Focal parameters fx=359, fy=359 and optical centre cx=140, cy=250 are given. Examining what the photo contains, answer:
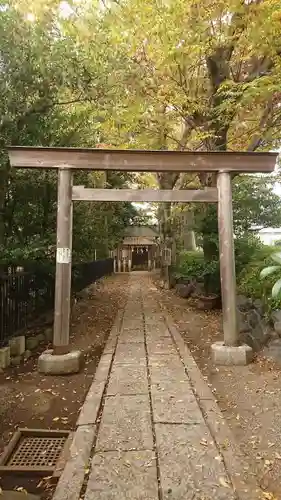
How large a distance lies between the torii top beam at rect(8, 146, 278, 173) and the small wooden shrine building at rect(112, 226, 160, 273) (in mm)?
24790

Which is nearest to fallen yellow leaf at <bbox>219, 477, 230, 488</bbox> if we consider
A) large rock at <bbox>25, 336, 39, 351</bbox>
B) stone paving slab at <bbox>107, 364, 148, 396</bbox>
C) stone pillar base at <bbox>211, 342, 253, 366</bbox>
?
stone paving slab at <bbox>107, 364, 148, 396</bbox>

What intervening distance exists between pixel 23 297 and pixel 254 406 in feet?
16.2

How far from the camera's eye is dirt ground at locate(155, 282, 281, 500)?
3.04 meters

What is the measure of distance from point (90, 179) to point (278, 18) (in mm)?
5918

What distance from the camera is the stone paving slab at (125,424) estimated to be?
3.11 m

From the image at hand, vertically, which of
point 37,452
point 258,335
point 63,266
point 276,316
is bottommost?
point 37,452

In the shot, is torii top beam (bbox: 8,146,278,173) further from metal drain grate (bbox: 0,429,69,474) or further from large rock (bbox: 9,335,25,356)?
metal drain grate (bbox: 0,429,69,474)

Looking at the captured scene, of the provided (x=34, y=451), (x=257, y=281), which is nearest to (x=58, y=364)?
(x=34, y=451)

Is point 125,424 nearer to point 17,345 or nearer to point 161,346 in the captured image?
point 161,346

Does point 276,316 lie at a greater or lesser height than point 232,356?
greater

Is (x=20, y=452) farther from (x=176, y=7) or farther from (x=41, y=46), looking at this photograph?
(x=176, y=7)

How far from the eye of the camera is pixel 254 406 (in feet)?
14.3

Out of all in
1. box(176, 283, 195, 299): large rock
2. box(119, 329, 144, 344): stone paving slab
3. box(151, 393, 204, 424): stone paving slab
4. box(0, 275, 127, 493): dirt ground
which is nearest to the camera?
box(151, 393, 204, 424): stone paving slab

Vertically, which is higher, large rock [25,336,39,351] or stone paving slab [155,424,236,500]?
large rock [25,336,39,351]
